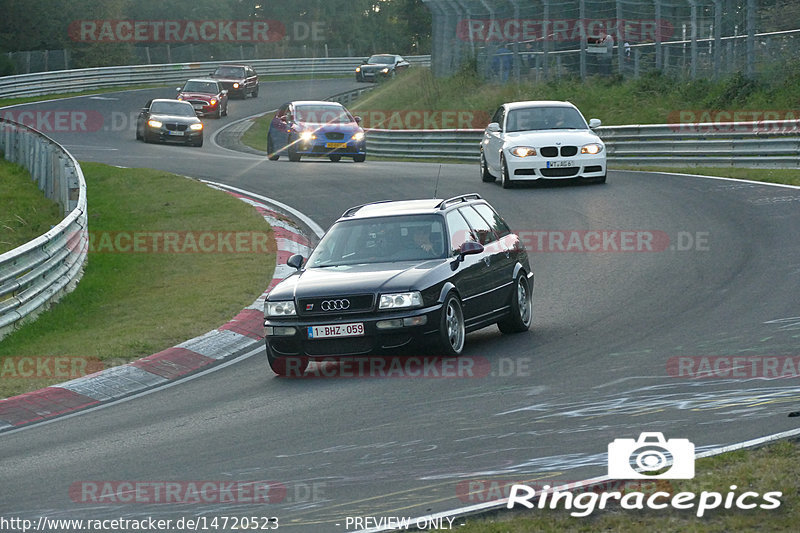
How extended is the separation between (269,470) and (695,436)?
7.96ft

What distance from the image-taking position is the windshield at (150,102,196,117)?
38438 mm

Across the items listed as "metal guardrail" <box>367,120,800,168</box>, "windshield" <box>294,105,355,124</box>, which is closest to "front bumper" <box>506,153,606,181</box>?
"metal guardrail" <box>367,120,800,168</box>

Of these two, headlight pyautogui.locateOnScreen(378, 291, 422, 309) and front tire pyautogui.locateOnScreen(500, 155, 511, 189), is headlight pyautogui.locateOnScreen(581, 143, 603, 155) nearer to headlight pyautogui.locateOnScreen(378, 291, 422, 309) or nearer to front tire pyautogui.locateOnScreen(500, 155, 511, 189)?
front tire pyautogui.locateOnScreen(500, 155, 511, 189)

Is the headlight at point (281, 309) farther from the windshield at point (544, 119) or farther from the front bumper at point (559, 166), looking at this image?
the windshield at point (544, 119)

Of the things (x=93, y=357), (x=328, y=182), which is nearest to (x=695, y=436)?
(x=93, y=357)

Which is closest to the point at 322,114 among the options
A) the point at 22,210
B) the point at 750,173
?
the point at 22,210

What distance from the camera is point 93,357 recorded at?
12062 mm

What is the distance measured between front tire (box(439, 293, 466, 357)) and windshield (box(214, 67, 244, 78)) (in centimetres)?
5075

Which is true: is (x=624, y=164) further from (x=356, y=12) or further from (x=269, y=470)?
(x=356, y=12)

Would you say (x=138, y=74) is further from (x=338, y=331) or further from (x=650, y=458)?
(x=650, y=458)

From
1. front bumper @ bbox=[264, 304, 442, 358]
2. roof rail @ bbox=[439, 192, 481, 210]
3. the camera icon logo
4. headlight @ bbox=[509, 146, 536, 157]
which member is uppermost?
roof rail @ bbox=[439, 192, 481, 210]

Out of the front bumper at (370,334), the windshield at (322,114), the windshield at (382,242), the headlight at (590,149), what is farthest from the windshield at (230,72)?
the front bumper at (370,334)

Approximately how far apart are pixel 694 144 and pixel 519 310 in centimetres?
1648

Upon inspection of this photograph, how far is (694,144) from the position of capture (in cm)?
2748
